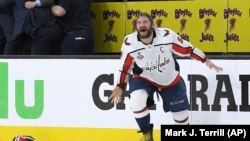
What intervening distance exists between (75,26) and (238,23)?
6.73ft

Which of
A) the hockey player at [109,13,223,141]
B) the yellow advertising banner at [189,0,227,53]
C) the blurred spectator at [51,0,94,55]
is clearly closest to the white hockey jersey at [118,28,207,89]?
the hockey player at [109,13,223,141]

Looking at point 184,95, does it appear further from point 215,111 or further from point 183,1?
point 183,1

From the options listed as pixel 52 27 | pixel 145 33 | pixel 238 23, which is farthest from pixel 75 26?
pixel 238 23

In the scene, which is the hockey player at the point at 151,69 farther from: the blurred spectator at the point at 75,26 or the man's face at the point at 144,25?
the blurred spectator at the point at 75,26

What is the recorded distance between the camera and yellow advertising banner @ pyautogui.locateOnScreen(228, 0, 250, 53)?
35.1 ft

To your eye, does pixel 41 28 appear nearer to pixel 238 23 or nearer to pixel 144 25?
pixel 144 25

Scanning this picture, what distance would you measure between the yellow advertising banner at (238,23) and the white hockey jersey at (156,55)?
1537 mm

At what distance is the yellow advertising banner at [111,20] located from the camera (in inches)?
435

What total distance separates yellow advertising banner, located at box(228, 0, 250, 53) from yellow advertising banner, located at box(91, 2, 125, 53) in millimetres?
1366

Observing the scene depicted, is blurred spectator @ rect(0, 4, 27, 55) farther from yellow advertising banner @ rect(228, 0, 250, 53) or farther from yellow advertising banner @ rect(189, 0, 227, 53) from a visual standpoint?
yellow advertising banner @ rect(228, 0, 250, 53)

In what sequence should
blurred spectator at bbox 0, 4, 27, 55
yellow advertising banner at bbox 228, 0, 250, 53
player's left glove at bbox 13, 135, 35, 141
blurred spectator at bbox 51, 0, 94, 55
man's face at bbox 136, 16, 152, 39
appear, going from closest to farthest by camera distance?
man's face at bbox 136, 16, 152, 39 → player's left glove at bbox 13, 135, 35, 141 → blurred spectator at bbox 51, 0, 94, 55 → blurred spectator at bbox 0, 4, 27, 55 → yellow advertising banner at bbox 228, 0, 250, 53

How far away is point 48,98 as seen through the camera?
9.78m

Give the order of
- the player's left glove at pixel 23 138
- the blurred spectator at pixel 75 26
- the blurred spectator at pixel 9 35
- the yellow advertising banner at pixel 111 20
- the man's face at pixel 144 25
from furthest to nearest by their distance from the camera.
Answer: the yellow advertising banner at pixel 111 20
the blurred spectator at pixel 9 35
the blurred spectator at pixel 75 26
the player's left glove at pixel 23 138
the man's face at pixel 144 25

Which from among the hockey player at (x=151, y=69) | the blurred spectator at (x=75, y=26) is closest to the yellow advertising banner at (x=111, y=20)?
the blurred spectator at (x=75, y=26)
